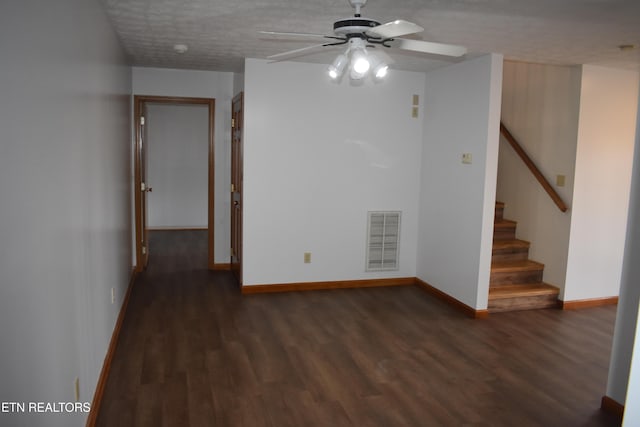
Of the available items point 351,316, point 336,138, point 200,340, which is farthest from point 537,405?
point 336,138

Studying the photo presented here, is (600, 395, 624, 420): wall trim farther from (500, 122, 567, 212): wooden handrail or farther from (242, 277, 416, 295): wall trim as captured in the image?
(242, 277, 416, 295): wall trim

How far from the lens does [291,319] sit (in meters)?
4.40

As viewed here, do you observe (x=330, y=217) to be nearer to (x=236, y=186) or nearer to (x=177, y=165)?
(x=236, y=186)

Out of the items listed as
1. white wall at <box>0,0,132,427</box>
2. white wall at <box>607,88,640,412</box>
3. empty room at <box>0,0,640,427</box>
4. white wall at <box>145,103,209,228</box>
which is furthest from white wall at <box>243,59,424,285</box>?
white wall at <box>145,103,209,228</box>

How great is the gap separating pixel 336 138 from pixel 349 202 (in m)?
0.72

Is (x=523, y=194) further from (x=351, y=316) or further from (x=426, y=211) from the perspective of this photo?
(x=351, y=316)

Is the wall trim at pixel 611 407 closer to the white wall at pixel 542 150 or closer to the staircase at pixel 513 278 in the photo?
the staircase at pixel 513 278

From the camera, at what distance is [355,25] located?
247 cm

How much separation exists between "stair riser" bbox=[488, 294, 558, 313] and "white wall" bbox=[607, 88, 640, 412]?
1.69 metres

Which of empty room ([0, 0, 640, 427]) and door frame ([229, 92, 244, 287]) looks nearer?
empty room ([0, 0, 640, 427])

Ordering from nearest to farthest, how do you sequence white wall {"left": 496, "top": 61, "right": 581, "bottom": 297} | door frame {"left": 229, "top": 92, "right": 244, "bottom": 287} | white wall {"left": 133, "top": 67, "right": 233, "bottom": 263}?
white wall {"left": 496, "top": 61, "right": 581, "bottom": 297} < door frame {"left": 229, "top": 92, "right": 244, "bottom": 287} < white wall {"left": 133, "top": 67, "right": 233, "bottom": 263}

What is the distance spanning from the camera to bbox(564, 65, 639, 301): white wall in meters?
4.80

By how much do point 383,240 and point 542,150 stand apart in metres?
1.95

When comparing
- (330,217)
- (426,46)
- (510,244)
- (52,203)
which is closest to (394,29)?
(426,46)
